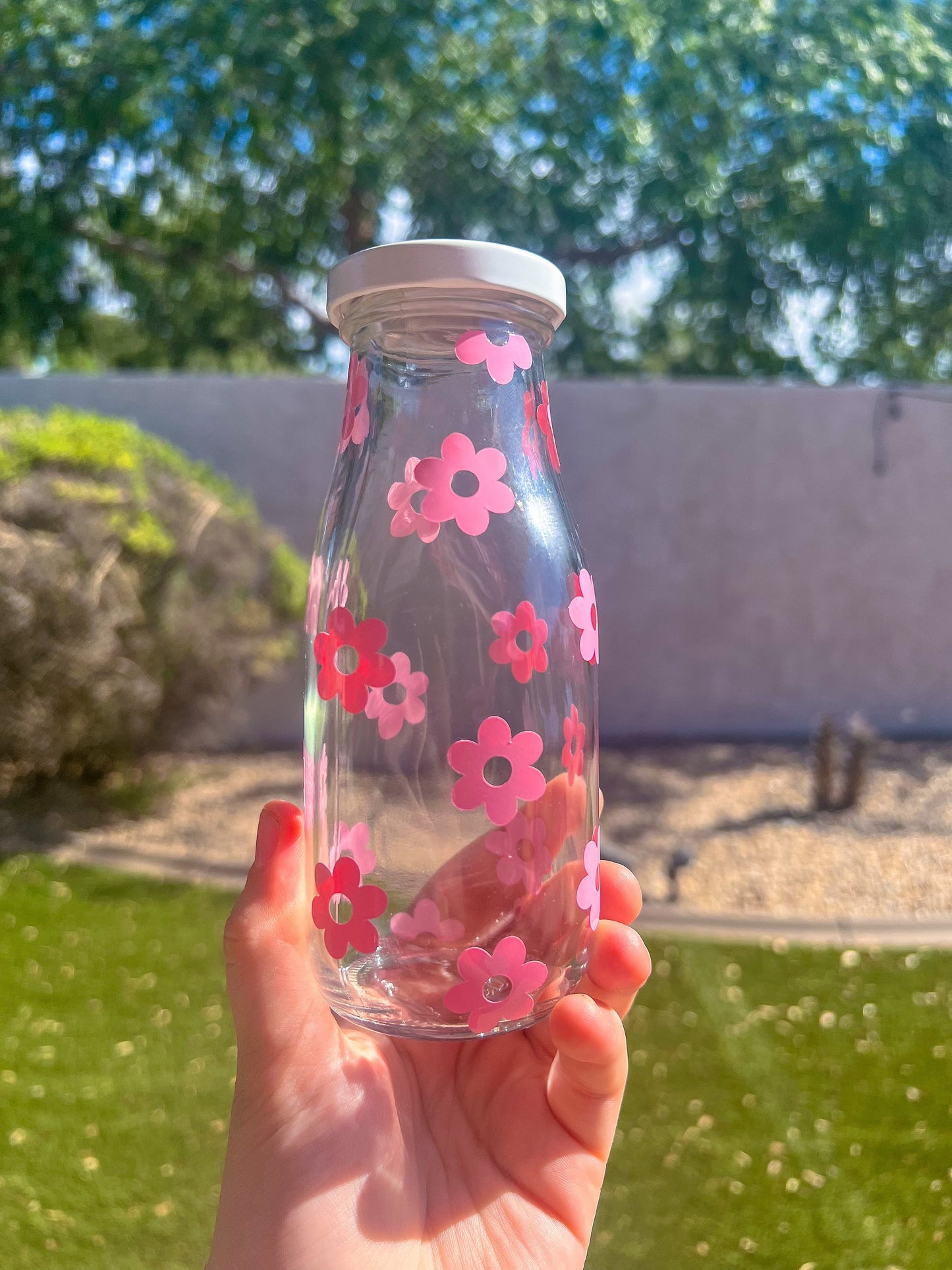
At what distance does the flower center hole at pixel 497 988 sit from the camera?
2.66 ft

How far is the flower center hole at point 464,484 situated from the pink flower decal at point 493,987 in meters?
0.39

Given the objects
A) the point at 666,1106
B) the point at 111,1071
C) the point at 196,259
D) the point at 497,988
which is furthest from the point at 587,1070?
the point at 196,259

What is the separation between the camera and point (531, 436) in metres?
0.92

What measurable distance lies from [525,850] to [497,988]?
137mm

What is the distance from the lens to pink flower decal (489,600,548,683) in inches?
35.8

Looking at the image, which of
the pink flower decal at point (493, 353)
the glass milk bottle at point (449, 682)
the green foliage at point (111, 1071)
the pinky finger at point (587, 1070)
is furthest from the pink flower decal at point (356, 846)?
the green foliage at point (111, 1071)

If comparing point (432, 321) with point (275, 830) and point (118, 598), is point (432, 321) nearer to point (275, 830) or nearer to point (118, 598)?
point (275, 830)

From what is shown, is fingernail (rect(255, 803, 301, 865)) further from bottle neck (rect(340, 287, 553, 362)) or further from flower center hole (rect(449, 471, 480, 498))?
bottle neck (rect(340, 287, 553, 362))

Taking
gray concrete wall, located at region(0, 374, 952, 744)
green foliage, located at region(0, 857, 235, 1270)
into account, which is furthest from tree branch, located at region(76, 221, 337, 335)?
green foliage, located at region(0, 857, 235, 1270)

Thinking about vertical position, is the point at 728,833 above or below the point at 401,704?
below

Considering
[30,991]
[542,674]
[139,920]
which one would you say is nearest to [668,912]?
[139,920]

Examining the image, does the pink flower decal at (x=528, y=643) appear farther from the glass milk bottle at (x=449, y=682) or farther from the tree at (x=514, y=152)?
the tree at (x=514, y=152)

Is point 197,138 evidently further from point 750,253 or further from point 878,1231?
point 878,1231

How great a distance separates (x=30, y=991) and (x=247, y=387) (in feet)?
10.6
